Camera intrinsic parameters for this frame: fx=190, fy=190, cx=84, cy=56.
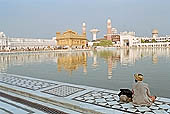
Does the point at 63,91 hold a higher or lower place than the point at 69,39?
lower

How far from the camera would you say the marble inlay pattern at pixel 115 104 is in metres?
3.37

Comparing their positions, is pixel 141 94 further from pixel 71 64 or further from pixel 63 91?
pixel 71 64

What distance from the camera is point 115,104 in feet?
12.4

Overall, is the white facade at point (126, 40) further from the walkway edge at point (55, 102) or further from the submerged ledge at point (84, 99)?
the walkway edge at point (55, 102)

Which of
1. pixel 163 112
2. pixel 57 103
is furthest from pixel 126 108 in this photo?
pixel 57 103

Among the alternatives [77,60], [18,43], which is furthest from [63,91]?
[18,43]

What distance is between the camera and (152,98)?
3.77 meters

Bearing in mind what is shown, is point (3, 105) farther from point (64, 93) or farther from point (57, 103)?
point (64, 93)

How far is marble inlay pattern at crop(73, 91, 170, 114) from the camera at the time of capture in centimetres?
337

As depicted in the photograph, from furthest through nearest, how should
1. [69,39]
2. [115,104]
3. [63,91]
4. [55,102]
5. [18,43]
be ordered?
1. [69,39]
2. [18,43]
3. [63,91]
4. [55,102]
5. [115,104]

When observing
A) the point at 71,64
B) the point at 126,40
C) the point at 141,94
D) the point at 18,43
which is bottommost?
the point at 71,64

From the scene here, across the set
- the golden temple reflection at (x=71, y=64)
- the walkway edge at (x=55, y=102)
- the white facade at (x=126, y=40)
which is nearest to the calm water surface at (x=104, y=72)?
the golden temple reflection at (x=71, y=64)

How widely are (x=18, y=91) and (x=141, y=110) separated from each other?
3175mm

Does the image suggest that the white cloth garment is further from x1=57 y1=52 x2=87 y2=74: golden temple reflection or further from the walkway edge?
x1=57 y1=52 x2=87 y2=74: golden temple reflection
